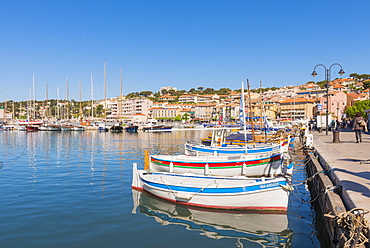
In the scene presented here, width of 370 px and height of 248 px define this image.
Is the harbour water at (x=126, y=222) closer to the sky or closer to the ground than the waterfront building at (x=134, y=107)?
closer to the ground

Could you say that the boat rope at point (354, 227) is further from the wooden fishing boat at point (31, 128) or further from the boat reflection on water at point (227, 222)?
the wooden fishing boat at point (31, 128)

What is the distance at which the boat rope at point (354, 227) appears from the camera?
6.12m

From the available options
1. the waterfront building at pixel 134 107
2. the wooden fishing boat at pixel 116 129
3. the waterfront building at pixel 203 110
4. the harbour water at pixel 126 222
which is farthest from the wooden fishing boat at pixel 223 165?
the waterfront building at pixel 134 107

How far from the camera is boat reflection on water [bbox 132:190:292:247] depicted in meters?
9.70

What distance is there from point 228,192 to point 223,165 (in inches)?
195

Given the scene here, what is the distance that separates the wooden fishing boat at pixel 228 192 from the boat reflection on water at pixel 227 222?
0.26 metres

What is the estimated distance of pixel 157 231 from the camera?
33.6 feet

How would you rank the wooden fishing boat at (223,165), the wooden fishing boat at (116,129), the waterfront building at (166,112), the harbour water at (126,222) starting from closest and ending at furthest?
1. the harbour water at (126,222)
2. the wooden fishing boat at (223,165)
3. the wooden fishing boat at (116,129)
4. the waterfront building at (166,112)

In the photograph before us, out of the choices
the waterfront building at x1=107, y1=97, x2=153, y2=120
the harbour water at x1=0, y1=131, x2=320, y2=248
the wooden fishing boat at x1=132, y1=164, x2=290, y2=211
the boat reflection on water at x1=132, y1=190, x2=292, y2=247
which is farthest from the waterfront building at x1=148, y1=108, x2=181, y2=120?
the boat reflection on water at x1=132, y1=190, x2=292, y2=247

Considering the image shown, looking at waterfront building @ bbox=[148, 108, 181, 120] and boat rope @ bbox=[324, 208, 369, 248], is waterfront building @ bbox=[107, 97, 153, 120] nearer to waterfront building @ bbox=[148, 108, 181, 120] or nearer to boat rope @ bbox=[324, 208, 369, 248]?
Answer: waterfront building @ bbox=[148, 108, 181, 120]

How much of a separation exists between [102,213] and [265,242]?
6235 millimetres

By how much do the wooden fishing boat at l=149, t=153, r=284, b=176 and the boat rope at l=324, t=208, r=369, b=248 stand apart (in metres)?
9.58

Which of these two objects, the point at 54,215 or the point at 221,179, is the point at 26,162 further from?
the point at 221,179

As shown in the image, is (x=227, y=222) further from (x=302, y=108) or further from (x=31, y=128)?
(x=302, y=108)
